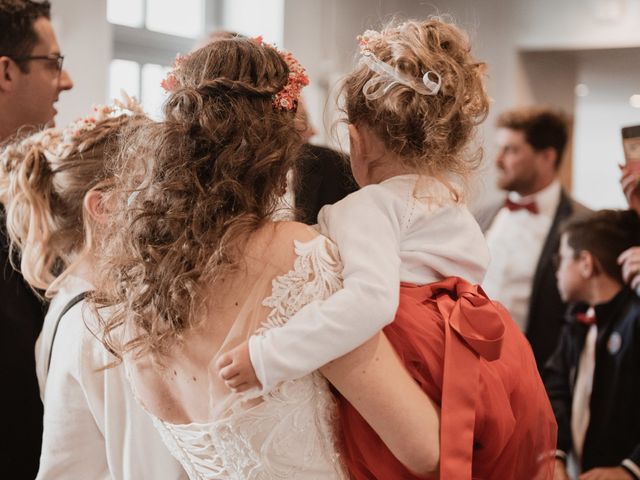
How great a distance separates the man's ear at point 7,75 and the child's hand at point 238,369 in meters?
1.60

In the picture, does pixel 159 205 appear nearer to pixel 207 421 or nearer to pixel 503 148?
pixel 207 421

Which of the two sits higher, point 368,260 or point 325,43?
point 325,43

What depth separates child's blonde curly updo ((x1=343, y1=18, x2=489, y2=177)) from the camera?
55.0 inches

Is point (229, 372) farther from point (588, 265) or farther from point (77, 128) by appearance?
point (588, 265)

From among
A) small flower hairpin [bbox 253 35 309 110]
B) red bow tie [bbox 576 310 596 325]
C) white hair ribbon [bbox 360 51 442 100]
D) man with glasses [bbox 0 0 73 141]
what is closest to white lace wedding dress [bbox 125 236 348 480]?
small flower hairpin [bbox 253 35 309 110]

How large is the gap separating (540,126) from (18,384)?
8.72ft

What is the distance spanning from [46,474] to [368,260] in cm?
81

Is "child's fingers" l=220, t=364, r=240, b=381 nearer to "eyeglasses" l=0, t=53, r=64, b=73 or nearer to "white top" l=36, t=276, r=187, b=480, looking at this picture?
"white top" l=36, t=276, r=187, b=480

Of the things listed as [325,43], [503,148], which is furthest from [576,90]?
[325,43]

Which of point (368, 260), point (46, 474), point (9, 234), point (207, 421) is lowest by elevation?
point (46, 474)

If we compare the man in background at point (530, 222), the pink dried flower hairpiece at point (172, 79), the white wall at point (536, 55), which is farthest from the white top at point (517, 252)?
the pink dried flower hairpiece at point (172, 79)

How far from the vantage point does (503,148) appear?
3791 millimetres

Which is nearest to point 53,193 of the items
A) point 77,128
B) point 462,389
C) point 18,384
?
point 77,128

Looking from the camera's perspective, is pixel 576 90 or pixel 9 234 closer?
pixel 9 234
